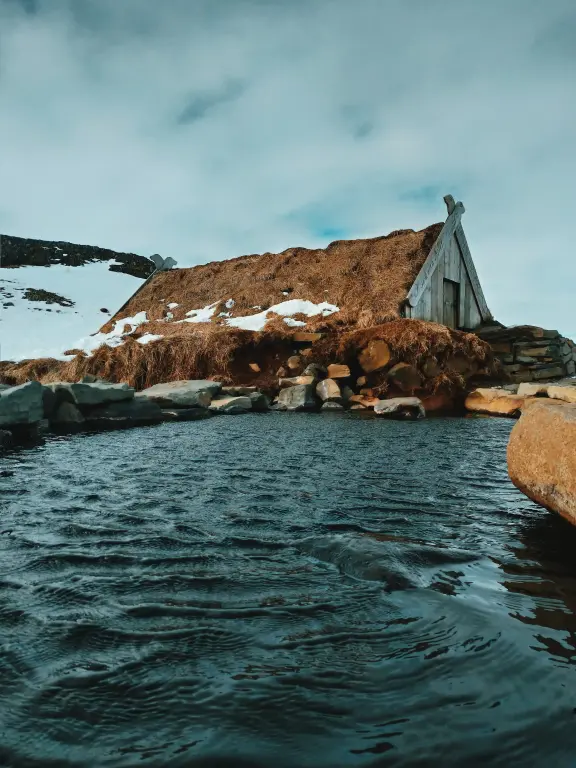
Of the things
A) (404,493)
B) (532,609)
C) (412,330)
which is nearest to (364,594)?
(532,609)

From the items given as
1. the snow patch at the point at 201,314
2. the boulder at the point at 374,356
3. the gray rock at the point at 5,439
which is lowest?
the gray rock at the point at 5,439

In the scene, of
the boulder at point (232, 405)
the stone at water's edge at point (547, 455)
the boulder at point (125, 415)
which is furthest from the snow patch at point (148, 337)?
the stone at water's edge at point (547, 455)

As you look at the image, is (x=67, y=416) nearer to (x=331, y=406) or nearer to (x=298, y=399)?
(x=298, y=399)

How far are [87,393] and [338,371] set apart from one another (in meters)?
8.36

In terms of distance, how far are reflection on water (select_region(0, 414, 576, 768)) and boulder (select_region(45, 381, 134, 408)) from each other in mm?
7339

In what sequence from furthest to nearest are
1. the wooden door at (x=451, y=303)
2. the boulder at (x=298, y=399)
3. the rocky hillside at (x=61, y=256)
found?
the rocky hillside at (x=61, y=256) → the wooden door at (x=451, y=303) → the boulder at (x=298, y=399)

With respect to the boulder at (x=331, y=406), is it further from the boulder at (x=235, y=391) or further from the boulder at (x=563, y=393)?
the boulder at (x=563, y=393)

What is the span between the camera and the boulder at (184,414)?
46.2 ft

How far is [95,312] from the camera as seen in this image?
3444cm

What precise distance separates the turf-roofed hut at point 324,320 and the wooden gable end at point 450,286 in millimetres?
50

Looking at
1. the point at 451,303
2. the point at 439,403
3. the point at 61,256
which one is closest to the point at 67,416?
the point at 439,403

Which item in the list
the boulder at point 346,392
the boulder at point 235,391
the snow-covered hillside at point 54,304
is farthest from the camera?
the snow-covered hillside at point 54,304

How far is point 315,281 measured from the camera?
24.1m

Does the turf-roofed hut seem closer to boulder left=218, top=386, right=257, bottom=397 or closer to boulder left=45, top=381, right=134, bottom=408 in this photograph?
boulder left=218, top=386, right=257, bottom=397
